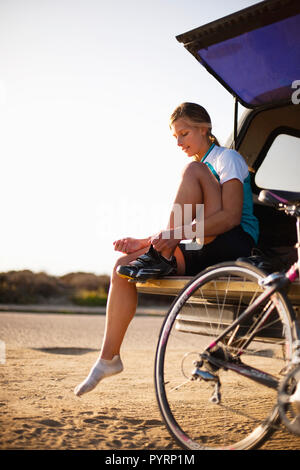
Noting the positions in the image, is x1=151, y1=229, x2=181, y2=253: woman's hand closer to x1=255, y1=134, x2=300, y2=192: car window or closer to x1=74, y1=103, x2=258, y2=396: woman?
x1=74, y1=103, x2=258, y2=396: woman

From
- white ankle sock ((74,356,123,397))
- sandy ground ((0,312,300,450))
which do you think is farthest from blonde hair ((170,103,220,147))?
sandy ground ((0,312,300,450))

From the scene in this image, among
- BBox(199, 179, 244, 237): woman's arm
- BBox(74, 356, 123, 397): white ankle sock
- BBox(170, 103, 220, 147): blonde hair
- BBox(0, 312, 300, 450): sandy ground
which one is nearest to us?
BBox(0, 312, 300, 450): sandy ground

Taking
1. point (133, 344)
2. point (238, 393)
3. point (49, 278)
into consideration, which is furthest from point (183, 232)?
point (49, 278)

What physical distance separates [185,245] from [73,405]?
1.37 metres

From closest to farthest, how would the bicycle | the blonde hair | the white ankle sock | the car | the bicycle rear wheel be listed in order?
the bicycle → the bicycle rear wheel → the white ankle sock → the car → the blonde hair

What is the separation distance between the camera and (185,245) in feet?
10.1

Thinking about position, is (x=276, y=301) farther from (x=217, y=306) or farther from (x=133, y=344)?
(x=133, y=344)

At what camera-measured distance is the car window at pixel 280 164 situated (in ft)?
14.0

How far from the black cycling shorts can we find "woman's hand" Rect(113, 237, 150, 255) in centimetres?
26

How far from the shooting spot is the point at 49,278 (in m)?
23.0

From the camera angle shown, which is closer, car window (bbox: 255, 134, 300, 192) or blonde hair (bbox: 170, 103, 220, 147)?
blonde hair (bbox: 170, 103, 220, 147)

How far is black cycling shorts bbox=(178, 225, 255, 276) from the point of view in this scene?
2.91 m

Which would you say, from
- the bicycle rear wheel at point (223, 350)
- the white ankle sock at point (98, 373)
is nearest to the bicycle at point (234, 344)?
the bicycle rear wheel at point (223, 350)

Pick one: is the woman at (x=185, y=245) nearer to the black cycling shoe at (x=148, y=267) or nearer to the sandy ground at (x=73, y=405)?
the black cycling shoe at (x=148, y=267)
